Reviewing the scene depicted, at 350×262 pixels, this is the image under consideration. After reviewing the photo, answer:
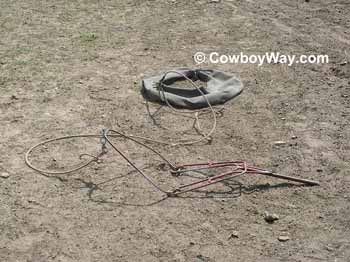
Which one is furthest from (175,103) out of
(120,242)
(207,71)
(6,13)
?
(6,13)

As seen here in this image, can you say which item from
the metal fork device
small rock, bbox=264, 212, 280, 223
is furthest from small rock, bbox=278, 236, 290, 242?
the metal fork device

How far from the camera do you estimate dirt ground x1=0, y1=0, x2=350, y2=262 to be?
342cm

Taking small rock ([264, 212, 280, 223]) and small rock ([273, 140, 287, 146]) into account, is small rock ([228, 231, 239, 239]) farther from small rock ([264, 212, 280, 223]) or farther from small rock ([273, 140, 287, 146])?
small rock ([273, 140, 287, 146])

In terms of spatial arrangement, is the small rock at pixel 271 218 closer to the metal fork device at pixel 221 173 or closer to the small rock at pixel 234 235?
the small rock at pixel 234 235

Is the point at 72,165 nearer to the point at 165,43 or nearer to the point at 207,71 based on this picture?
the point at 207,71

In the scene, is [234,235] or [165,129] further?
[165,129]

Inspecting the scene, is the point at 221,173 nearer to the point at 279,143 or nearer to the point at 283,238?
the point at 279,143

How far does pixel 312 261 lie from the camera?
323 centimetres

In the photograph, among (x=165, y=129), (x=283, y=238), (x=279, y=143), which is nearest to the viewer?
(x=283, y=238)

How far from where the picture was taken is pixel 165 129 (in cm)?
446

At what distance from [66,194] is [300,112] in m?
1.96

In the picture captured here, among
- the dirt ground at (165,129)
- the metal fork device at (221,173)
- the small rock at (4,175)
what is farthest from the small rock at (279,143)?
the small rock at (4,175)

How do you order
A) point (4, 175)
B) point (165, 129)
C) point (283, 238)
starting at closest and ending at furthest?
point (283, 238)
point (4, 175)
point (165, 129)

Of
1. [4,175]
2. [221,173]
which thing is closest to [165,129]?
[221,173]
